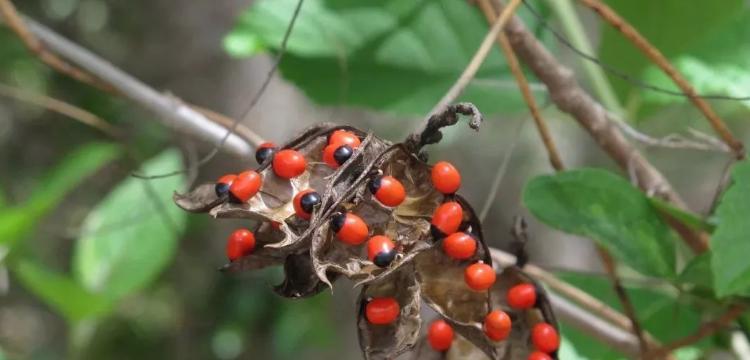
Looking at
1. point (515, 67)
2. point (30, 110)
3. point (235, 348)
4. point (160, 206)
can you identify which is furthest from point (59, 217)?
point (515, 67)

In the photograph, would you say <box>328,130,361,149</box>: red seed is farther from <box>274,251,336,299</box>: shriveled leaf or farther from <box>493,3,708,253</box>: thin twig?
<box>493,3,708,253</box>: thin twig

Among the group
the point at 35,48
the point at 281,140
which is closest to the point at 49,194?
the point at 35,48

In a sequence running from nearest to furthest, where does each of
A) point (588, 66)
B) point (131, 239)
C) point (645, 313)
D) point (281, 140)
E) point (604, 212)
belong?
point (604, 212) → point (645, 313) → point (588, 66) → point (131, 239) → point (281, 140)

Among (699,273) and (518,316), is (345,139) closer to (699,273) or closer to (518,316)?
(518,316)

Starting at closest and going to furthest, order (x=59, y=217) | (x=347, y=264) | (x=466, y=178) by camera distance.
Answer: (x=347, y=264) < (x=466, y=178) < (x=59, y=217)

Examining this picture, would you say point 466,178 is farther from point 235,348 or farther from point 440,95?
point 440,95
